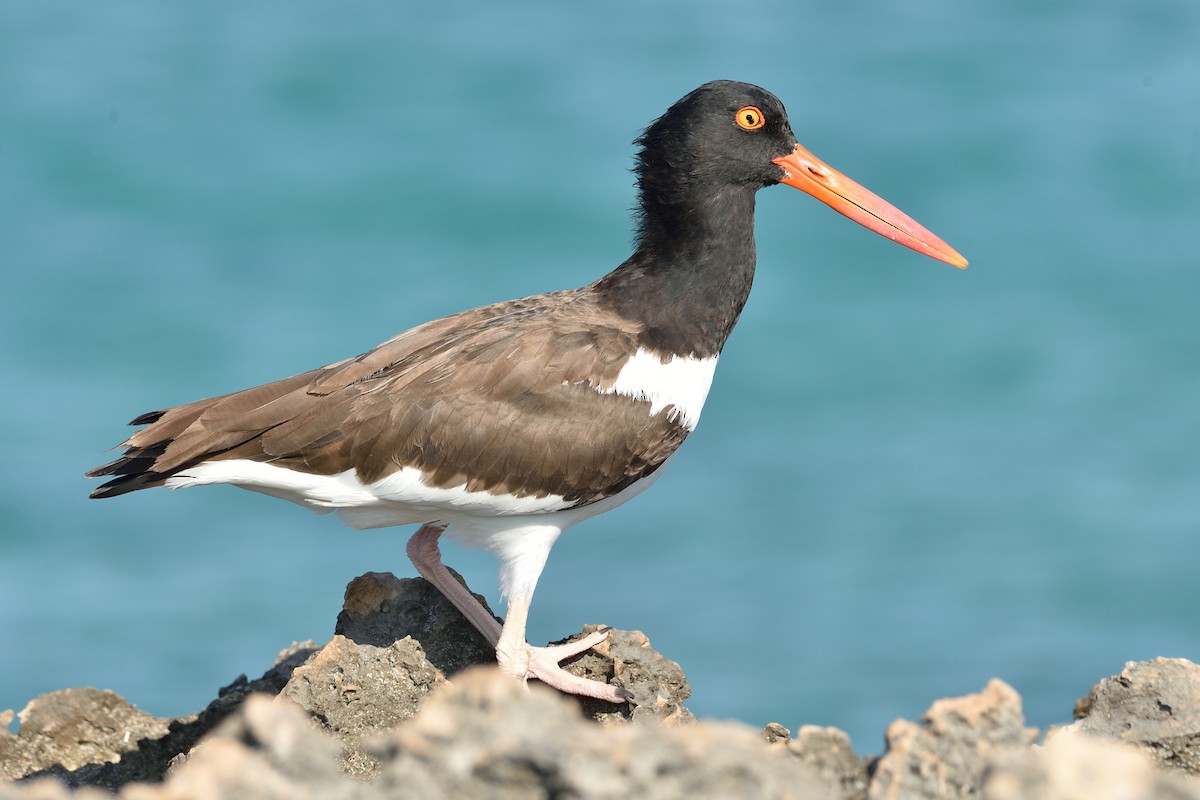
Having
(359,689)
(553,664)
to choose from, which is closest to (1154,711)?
(553,664)

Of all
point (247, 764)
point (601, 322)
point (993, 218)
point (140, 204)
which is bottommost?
point (247, 764)

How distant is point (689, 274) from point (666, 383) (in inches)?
19.4

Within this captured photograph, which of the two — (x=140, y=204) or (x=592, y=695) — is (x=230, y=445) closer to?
(x=592, y=695)

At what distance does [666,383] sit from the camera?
19.7ft

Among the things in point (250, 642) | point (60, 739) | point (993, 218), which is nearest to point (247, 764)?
point (60, 739)

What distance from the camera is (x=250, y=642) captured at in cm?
1185

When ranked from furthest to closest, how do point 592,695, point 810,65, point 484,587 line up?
point 810,65 → point 484,587 → point 592,695

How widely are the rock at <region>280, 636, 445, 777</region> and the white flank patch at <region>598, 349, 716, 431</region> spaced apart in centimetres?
130

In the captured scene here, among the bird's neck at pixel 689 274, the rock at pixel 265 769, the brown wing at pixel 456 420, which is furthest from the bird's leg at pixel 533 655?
the rock at pixel 265 769

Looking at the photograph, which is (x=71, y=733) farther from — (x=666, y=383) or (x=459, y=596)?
(x=666, y=383)

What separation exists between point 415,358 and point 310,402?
0.44 meters

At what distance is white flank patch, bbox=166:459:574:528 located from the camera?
560 cm

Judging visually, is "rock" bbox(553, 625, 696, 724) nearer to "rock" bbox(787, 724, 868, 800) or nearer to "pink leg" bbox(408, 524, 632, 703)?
"pink leg" bbox(408, 524, 632, 703)

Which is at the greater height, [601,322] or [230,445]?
[601,322]
